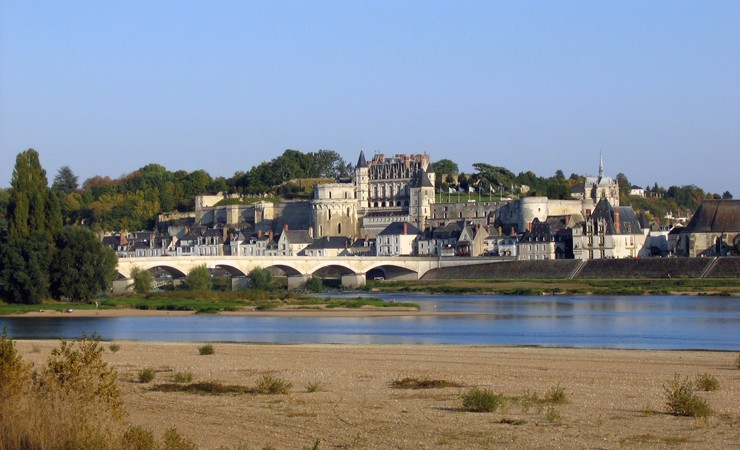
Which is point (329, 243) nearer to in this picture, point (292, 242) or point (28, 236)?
point (292, 242)

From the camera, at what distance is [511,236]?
3455 inches

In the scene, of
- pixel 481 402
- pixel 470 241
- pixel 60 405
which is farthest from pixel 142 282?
pixel 60 405

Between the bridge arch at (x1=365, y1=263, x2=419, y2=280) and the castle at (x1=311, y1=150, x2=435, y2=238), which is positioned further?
the castle at (x1=311, y1=150, x2=435, y2=238)

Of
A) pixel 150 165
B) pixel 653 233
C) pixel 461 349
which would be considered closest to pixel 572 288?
pixel 653 233

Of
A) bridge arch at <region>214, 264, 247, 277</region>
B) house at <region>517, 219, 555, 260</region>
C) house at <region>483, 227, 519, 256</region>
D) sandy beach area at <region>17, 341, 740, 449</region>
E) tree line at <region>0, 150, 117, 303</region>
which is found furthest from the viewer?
house at <region>483, 227, 519, 256</region>

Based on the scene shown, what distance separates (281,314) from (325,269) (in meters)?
35.3

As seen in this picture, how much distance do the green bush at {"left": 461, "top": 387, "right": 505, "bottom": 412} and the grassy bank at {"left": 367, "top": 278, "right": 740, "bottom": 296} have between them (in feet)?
152

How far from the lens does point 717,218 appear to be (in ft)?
258

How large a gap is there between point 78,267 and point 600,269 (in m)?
37.5

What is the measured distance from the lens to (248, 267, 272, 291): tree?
64562mm

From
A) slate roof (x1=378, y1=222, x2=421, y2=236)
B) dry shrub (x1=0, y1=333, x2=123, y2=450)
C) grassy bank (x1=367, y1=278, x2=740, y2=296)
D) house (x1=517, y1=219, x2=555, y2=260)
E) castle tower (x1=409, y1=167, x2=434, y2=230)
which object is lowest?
dry shrub (x1=0, y1=333, x2=123, y2=450)

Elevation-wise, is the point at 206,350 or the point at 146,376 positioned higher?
the point at 206,350

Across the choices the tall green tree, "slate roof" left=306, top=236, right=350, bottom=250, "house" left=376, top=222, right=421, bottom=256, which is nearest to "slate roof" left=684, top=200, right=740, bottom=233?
"house" left=376, top=222, right=421, bottom=256

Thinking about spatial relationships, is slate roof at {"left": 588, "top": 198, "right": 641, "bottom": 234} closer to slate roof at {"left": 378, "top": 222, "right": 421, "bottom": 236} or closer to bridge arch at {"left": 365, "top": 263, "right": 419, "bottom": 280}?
bridge arch at {"left": 365, "top": 263, "right": 419, "bottom": 280}
